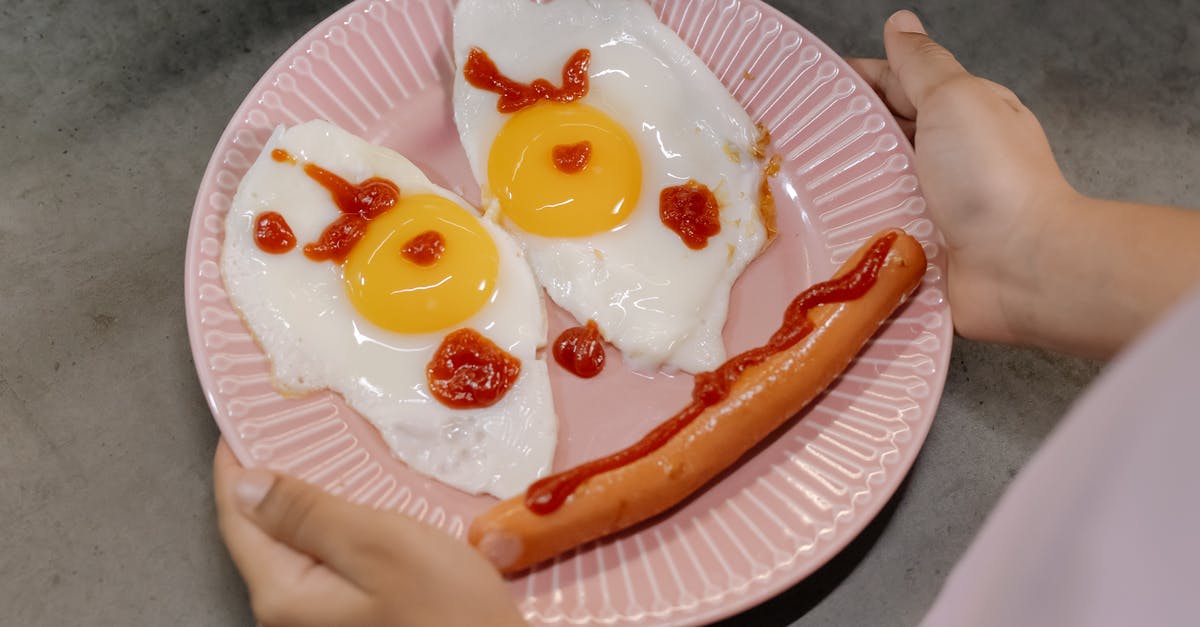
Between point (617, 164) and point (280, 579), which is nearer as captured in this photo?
point (280, 579)

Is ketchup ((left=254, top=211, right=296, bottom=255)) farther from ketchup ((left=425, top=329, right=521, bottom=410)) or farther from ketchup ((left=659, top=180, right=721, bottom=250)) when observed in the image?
ketchup ((left=659, top=180, right=721, bottom=250))

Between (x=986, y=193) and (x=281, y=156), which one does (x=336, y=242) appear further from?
(x=986, y=193)

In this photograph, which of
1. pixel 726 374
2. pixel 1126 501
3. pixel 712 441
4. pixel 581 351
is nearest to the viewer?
pixel 1126 501

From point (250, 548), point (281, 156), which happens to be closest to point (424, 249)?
point (281, 156)

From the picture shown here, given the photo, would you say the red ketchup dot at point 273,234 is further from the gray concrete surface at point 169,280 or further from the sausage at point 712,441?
the sausage at point 712,441

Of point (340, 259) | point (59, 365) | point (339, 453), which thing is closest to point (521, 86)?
point (340, 259)

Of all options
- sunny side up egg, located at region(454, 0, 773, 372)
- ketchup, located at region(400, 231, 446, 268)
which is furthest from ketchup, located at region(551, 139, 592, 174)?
ketchup, located at region(400, 231, 446, 268)

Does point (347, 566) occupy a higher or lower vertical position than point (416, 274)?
lower
